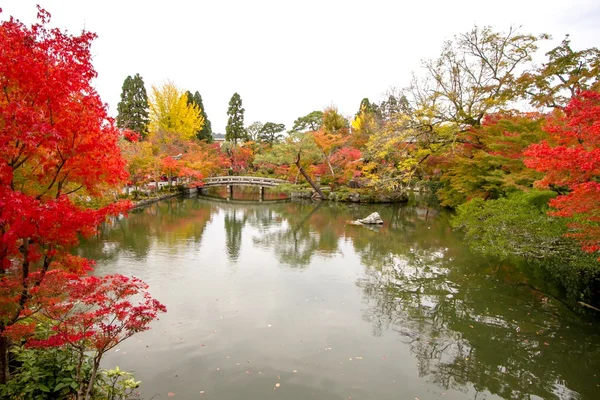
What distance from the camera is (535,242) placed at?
24.7ft

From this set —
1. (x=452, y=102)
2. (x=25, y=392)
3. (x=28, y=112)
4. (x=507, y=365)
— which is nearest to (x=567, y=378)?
(x=507, y=365)

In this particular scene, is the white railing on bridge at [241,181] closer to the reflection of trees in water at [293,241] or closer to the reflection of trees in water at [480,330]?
the reflection of trees in water at [293,241]

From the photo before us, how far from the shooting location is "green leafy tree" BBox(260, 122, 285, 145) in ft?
148

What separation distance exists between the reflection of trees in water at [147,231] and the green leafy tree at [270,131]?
81.5 ft

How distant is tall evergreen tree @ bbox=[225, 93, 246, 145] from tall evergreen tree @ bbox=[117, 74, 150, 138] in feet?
28.1

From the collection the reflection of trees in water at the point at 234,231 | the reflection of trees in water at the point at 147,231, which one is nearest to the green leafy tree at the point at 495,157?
the reflection of trees in water at the point at 234,231

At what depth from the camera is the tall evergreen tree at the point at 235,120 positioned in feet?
123

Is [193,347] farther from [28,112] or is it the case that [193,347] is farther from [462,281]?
[462,281]

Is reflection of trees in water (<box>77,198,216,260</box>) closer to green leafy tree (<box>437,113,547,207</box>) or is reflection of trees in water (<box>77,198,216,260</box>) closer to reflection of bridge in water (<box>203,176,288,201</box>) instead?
reflection of bridge in water (<box>203,176,288,201</box>)

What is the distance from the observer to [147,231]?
47.8 ft

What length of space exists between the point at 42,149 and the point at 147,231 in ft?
36.5

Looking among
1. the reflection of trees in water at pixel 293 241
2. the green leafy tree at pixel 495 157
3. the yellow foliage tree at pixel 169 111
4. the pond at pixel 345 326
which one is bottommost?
the pond at pixel 345 326

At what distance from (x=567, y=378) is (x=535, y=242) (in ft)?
9.91

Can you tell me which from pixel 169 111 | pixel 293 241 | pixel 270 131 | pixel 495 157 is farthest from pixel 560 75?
pixel 270 131
